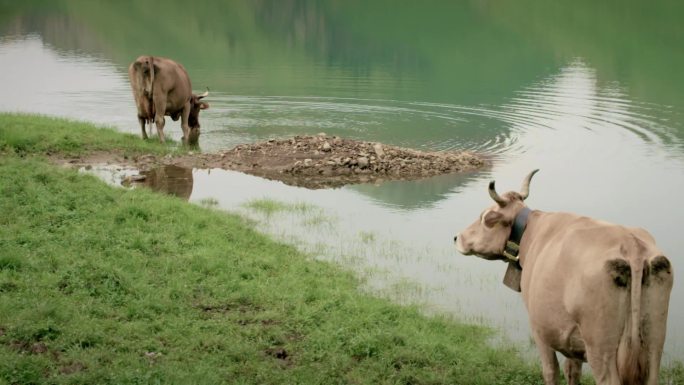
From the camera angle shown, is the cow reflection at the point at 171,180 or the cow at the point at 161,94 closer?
the cow reflection at the point at 171,180

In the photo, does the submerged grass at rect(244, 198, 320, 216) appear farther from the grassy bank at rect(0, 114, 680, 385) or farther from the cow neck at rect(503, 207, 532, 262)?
the cow neck at rect(503, 207, 532, 262)

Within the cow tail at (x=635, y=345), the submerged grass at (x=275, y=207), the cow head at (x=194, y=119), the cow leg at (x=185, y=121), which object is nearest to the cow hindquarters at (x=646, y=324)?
the cow tail at (x=635, y=345)

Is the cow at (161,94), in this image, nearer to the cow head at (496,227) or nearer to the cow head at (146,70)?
the cow head at (146,70)

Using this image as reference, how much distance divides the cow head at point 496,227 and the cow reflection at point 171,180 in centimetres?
821

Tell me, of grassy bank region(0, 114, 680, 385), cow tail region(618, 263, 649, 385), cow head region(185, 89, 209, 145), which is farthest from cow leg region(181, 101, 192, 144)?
cow tail region(618, 263, 649, 385)

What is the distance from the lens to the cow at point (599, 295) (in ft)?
17.7

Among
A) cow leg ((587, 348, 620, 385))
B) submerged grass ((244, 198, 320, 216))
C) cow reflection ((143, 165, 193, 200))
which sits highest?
cow leg ((587, 348, 620, 385))

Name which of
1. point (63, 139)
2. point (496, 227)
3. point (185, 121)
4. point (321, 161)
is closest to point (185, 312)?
point (496, 227)

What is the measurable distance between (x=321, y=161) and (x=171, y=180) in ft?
9.69

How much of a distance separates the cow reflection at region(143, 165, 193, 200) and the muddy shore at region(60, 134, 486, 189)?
Answer: 0.93 ft

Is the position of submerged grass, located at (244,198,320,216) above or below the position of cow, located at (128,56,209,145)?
below

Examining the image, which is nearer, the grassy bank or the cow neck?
the cow neck

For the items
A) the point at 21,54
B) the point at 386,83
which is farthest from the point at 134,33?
the point at 386,83

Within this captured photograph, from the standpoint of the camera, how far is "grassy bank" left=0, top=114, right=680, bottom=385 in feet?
23.7
